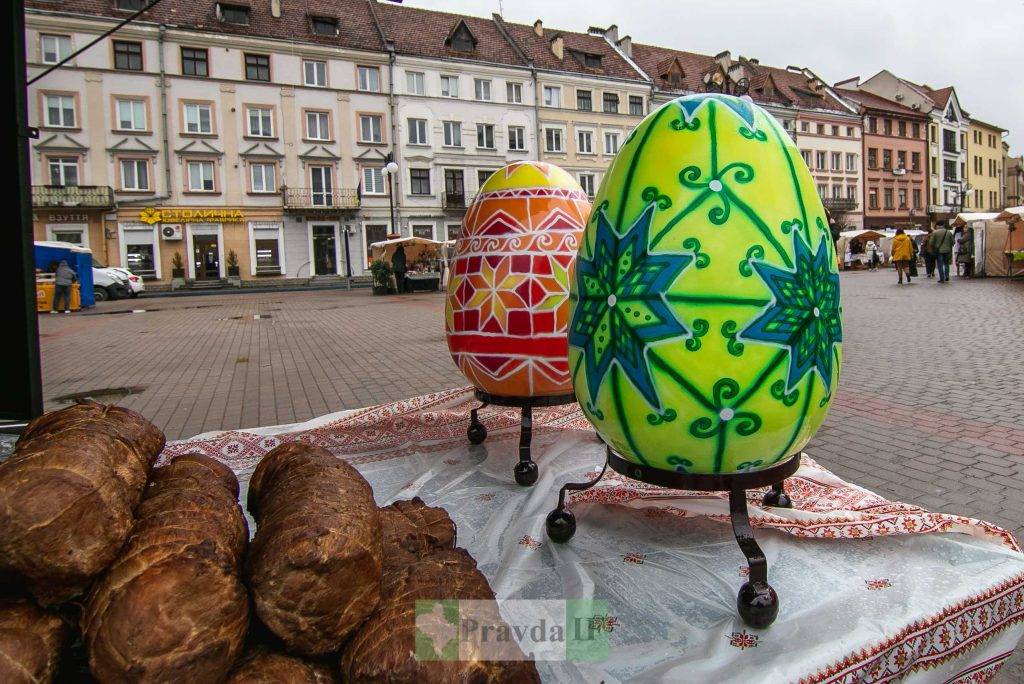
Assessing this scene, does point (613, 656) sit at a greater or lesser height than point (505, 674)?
lesser

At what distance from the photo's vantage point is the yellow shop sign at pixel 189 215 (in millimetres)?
31750

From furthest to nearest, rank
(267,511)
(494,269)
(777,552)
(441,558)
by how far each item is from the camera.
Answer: (494,269)
(777,552)
(441,558)
(267,511)

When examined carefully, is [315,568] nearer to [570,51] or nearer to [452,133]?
[452,133]

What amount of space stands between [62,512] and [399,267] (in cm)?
2250

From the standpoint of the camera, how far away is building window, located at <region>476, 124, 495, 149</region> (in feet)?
127

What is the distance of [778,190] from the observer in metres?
1.75

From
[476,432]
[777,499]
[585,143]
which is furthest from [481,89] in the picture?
[777,499]

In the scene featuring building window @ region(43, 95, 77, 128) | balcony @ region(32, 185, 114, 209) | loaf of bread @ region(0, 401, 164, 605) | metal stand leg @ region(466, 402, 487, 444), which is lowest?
metal stand leg @ region(466, 402, 487, 444)

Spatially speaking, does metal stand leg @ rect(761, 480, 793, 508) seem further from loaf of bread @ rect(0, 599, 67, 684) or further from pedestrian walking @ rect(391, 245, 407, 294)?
pedestrian walking @ rect(391, 245, 407, 294)

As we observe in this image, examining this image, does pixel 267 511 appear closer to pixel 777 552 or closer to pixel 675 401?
pixel 675 401

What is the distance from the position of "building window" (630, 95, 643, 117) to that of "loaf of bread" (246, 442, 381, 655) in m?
45.0

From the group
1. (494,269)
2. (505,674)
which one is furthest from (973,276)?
(505,674)

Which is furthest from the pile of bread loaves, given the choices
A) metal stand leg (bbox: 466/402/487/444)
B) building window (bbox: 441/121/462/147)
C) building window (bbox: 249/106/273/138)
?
building window (bbox: 441/121/462/147)

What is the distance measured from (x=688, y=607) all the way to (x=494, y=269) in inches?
64.6
